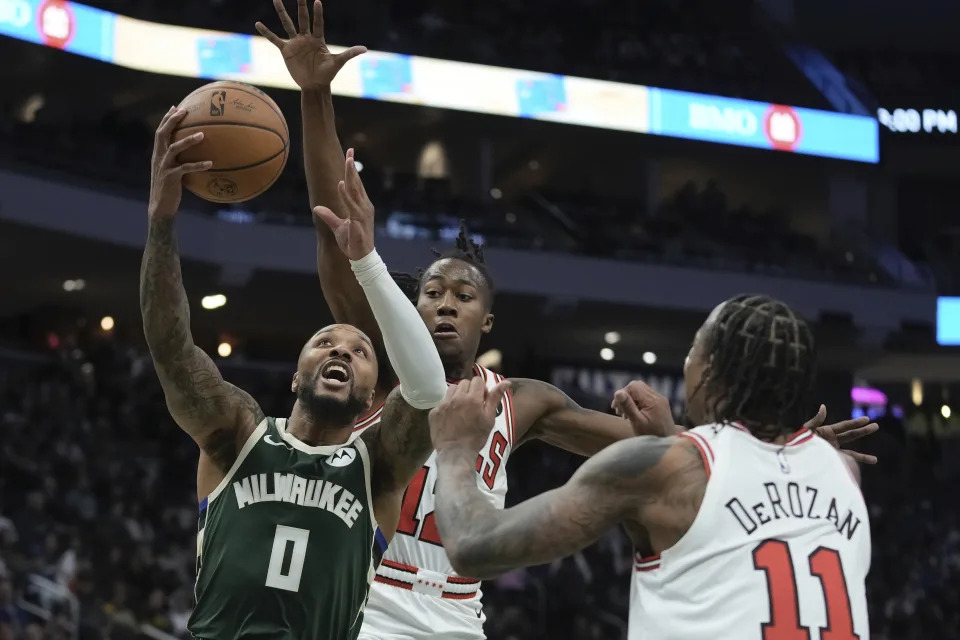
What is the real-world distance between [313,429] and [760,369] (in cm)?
188

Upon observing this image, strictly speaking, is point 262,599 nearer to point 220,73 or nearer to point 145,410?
point 145,410

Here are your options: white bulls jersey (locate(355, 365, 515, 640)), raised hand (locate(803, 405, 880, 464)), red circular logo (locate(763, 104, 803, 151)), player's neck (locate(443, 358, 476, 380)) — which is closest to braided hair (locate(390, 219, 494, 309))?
player's neck (locate(443, 358, 476, 380))

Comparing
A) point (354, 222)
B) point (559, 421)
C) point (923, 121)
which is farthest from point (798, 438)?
point (923, 121)

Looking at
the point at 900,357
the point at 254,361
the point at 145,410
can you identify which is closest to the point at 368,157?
the point at 254,361

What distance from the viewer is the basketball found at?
460 cm

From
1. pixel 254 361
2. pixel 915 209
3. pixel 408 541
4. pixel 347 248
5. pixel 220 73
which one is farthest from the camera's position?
pixel 915 209

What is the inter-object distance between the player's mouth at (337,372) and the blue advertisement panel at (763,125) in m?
19.8

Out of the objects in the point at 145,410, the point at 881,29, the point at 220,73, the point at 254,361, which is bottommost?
the point at 145,410

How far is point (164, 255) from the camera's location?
4.39 meters

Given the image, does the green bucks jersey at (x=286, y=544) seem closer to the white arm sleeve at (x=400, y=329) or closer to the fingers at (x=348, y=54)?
the white arm sleeve at (x=400, y=329)

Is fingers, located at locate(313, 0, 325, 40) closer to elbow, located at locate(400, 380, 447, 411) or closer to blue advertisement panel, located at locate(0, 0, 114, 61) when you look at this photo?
elbow, located at locate(400, 380, 447, 411)

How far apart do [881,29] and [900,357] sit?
7.65m

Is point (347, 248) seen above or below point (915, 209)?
below

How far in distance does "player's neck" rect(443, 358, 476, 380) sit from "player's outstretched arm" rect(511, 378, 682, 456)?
0.71 ft
